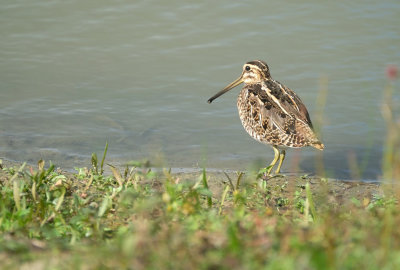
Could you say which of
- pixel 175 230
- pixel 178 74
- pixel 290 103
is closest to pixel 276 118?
pixel 290 103

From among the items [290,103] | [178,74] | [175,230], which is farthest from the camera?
[178,74]

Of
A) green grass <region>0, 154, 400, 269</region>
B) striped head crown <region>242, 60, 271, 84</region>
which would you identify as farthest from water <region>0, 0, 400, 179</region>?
green grass <region>0, 154, 400, 269</region>

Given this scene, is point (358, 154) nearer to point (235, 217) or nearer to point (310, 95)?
point (310, 95)

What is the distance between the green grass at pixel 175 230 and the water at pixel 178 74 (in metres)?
1.99

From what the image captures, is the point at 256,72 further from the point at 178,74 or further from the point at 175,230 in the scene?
the point at 175,230


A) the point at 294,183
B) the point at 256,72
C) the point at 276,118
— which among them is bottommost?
the point at 294,183

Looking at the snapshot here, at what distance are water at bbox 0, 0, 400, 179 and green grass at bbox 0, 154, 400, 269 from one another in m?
1.99

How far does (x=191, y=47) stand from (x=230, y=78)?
1.20 metres

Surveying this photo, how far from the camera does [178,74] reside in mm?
9648

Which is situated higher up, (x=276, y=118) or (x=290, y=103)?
(x=290, y=103)

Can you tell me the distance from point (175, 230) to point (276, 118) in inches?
149

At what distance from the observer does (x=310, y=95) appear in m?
8.91

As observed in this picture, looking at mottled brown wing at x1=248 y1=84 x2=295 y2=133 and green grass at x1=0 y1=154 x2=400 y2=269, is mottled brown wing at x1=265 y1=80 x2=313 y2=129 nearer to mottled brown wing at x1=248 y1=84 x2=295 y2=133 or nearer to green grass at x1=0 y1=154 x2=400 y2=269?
mottled brown wing at x1=248 y1=84 x2=295 y2=133

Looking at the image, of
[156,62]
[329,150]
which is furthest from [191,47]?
[329,150]
